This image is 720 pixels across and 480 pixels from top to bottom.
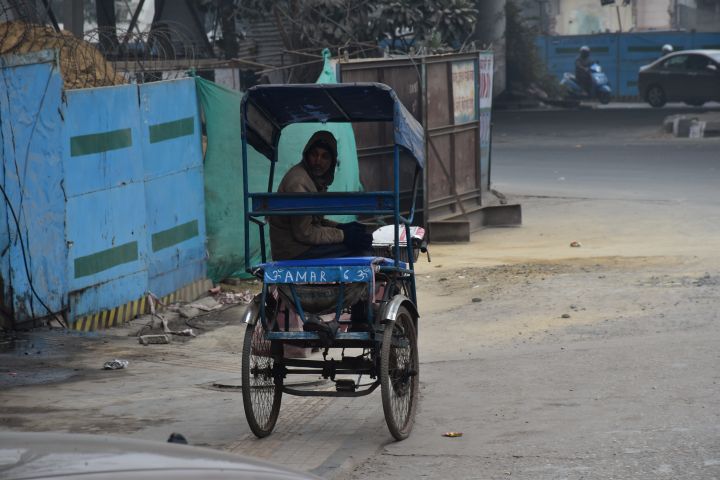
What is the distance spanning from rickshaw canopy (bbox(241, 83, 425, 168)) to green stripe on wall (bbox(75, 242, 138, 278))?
104 inches

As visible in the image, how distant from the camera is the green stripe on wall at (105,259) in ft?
34.4

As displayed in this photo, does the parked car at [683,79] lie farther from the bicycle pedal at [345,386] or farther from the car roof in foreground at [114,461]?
the car roof in foreground at [114,461]

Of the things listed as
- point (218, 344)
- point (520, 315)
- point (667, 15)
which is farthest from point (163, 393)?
point (667, 15)

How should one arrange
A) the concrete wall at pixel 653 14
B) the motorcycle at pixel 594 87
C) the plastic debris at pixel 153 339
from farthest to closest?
the concrete wall at pixel 653 14 < the motorcycle at pixel 594 87 < the plastic debris at pixel 153 339

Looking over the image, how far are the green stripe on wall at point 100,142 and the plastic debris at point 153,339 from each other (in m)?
1.64

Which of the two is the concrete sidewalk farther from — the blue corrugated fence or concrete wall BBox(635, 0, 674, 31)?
concrete wall BBox(635, 0, 674, 31)

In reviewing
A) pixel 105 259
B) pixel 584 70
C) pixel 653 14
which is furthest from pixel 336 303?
pixel 653 14

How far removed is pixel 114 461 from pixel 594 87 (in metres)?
40.9

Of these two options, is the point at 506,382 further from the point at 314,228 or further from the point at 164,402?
the point at 164,402

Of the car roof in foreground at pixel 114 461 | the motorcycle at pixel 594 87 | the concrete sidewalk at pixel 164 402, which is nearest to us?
the car roof in foreground at pixel 114 461

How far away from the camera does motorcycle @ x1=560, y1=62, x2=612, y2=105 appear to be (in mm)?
42531

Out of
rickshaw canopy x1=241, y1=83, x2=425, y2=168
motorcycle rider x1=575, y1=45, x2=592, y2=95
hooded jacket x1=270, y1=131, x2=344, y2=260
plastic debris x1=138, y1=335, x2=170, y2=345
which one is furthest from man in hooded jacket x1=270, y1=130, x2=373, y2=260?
motorcycle rider x1=575, y1=45, x2=592, y2=95

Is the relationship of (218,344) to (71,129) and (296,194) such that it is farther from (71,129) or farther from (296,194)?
(296,194)

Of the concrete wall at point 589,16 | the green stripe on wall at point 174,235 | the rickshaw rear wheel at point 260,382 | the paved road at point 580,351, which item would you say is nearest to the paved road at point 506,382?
the paved road at point 580,351
